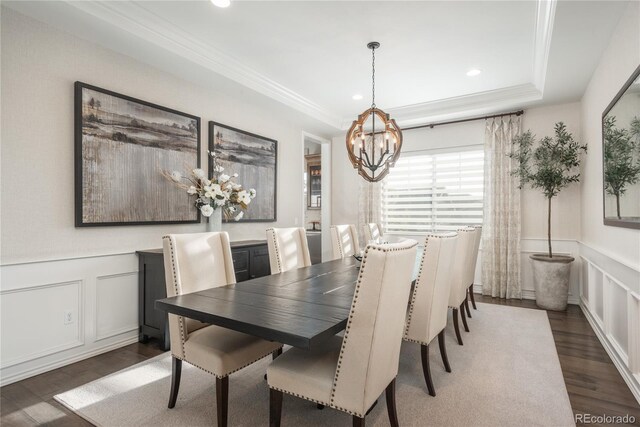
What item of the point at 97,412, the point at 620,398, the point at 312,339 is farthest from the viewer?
the point at 620,398

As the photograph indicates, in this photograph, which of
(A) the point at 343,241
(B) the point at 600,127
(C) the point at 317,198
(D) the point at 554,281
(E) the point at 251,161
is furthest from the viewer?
(C) the point at 317,198

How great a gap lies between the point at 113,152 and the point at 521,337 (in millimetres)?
4069

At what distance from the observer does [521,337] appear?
3.18m

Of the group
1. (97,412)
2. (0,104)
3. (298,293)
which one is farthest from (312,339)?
(0,104)

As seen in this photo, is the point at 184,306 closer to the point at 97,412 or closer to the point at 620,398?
the point at 97,412

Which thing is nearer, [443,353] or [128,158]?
[443,353]

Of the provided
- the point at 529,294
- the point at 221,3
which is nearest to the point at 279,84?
the point at 221,3

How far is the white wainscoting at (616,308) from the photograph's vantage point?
2.16 meters

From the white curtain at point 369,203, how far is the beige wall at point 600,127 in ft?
9.11

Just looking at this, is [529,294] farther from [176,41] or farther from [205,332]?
[176,41]

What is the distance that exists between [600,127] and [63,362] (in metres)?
5.10

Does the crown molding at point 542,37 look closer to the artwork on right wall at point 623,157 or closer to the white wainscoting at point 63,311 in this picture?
the artwork on right wall at point 623,157

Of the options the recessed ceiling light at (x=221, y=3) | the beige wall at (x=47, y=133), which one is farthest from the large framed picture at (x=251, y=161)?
the recessed ceiling light at (x=221, y=3)

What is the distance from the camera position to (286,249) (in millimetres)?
2982
